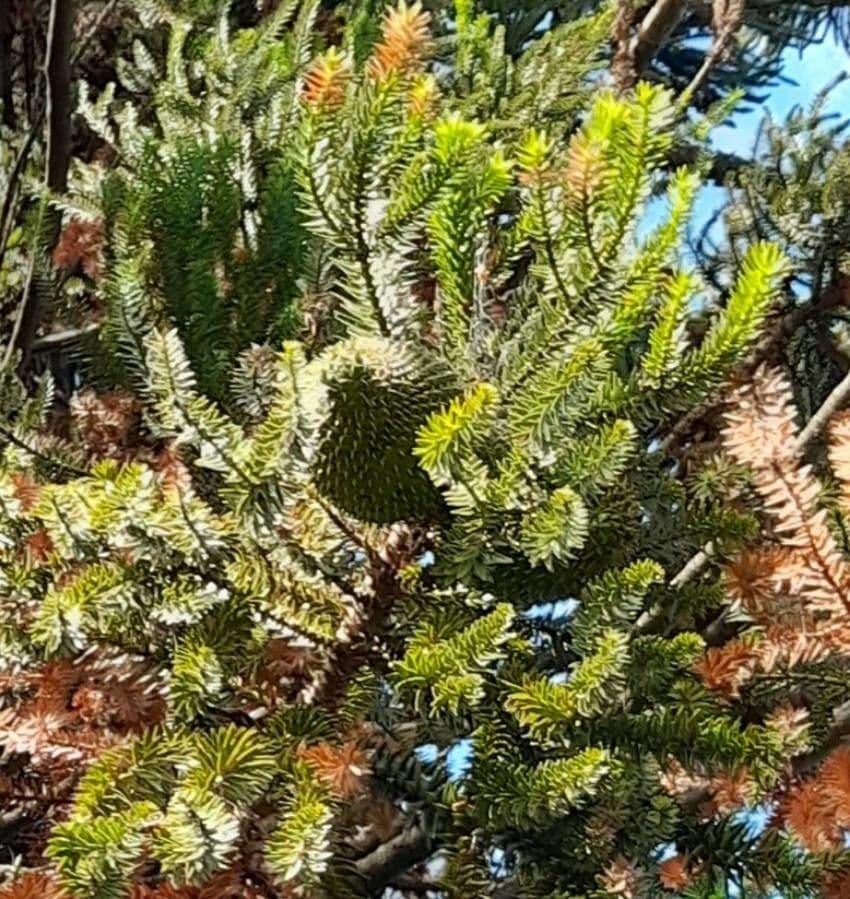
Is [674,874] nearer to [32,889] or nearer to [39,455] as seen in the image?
[32,889]

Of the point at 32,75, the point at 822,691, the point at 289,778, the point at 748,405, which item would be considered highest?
the point at 748,405

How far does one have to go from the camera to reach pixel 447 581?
65 centimetres

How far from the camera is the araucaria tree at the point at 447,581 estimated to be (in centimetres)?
58

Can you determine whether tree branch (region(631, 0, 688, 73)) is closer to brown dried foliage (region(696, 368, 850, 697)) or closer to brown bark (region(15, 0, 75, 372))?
brown bark (region(15, 0, 75, 372))

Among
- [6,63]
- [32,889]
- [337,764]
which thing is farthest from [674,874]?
[6,63]

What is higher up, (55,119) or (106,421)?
(55,119)

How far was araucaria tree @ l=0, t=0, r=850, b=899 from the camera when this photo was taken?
1.91ft

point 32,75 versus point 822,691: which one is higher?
point 822,691

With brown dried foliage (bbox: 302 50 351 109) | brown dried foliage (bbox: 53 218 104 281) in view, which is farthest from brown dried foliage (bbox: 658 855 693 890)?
brown dried foliage (bbox: 53 218 104 281)

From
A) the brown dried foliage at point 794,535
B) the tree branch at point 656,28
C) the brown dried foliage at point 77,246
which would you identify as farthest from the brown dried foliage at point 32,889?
the tree branch at point 656,28

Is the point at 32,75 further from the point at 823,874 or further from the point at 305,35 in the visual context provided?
the point at 823,874

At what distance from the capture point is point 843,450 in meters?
0.58

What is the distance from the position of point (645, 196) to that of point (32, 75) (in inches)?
44.1

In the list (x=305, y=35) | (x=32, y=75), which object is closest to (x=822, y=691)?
(x=305, y=35)
